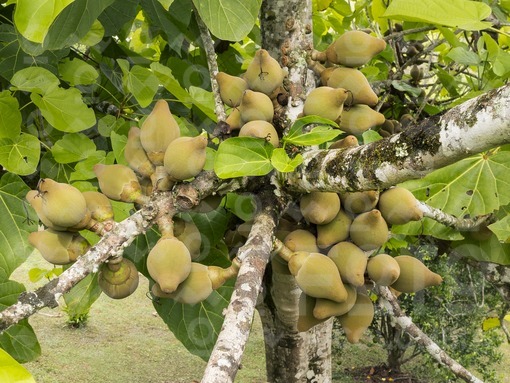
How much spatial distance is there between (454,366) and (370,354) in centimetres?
632

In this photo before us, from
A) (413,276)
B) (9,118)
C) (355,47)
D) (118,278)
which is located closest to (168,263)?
Result: (118,278)

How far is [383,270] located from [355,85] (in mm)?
359

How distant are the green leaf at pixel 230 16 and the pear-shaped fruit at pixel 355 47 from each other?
195mm

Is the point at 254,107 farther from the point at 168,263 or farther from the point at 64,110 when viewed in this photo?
the point at 64,110

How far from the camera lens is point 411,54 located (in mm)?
2596

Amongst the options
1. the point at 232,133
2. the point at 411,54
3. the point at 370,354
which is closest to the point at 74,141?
the point at 232,133

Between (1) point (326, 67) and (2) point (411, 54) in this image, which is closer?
(1) point (326, 67)

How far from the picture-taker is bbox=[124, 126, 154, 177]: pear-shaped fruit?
107cm

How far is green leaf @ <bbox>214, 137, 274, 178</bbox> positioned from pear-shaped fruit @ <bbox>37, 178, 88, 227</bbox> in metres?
0.22

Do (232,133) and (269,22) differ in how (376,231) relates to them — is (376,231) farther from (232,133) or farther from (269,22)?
(269,22)

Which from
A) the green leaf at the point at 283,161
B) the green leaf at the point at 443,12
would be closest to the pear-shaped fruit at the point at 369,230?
the green leaf at the point at 283,161

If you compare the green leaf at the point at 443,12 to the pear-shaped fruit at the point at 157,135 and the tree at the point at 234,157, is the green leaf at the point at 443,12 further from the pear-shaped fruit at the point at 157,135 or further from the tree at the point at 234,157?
the pear-shaped fruit at the point at 157,135

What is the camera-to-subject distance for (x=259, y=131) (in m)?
1.07

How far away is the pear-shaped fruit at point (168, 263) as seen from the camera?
0.93 meters
